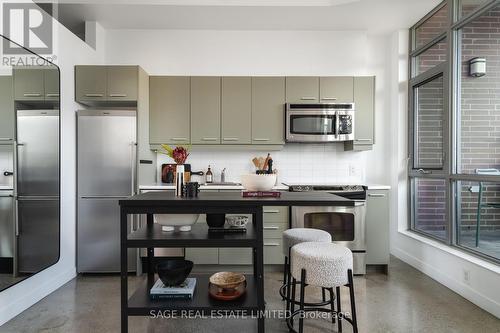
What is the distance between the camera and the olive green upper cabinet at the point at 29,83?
7.92 feet

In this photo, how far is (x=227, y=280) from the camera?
200 cm

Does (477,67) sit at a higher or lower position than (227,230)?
higher

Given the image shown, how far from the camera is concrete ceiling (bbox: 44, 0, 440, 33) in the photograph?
329 centimetres

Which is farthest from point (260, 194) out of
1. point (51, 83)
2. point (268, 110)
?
point (51, 83)

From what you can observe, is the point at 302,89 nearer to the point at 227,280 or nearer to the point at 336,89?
the point at 336,89

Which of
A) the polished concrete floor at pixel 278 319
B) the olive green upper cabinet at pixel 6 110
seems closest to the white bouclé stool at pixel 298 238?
the polished concrete floor at pixel 278 319

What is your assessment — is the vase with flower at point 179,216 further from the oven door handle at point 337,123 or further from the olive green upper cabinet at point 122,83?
the oven door handle at point 337,123

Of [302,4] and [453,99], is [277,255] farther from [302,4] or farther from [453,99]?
[302,4]

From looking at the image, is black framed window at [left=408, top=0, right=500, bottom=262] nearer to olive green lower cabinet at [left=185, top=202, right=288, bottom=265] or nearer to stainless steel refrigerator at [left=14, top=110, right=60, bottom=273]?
olive green lower cabinet at [left=185, top=202, right=288, bottom=265]

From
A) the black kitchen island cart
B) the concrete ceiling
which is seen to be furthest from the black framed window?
the black kitchen island cart

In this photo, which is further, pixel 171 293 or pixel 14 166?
pixel 14 166

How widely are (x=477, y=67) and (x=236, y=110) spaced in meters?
2.49

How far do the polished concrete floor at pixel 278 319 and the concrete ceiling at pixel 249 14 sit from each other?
3017mm

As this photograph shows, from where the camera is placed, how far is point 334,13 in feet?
11.4
